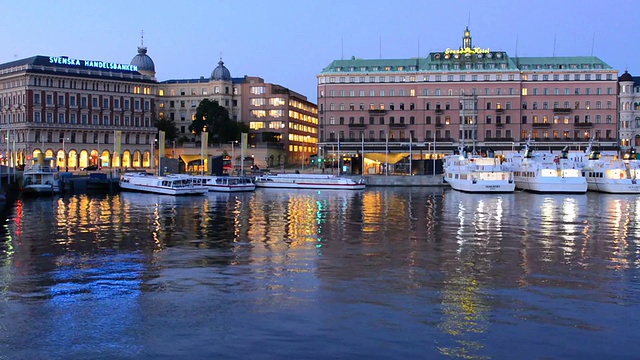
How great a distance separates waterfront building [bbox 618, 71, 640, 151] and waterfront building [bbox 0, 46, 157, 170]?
107977mm

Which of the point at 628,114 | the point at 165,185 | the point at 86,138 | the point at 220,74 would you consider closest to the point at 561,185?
the point at 165,185

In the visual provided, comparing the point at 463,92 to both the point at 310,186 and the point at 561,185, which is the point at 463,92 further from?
the point at 561,185

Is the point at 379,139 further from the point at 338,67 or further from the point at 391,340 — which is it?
the point at 391,340

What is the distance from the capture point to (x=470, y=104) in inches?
5684

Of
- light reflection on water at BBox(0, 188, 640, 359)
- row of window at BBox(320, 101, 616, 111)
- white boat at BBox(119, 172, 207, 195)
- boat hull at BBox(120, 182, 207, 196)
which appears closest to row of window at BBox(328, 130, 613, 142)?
row of window at BBox(320, 101, 616, 111)

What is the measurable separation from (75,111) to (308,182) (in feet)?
211

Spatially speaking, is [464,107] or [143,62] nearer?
[464,107]

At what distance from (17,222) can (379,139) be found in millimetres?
104837

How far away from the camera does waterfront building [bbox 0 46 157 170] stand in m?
132

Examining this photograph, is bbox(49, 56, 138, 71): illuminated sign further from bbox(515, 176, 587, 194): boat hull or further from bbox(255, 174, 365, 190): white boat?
bbox(515, 176, 587, 194): boat hull

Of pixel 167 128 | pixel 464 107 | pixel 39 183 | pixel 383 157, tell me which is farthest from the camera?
pixel 167 128

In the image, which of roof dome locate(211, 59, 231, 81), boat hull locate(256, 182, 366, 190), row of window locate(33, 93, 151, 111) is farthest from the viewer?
roof dome locate(211, 59, 231, 81)

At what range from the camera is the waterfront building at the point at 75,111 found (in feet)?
434

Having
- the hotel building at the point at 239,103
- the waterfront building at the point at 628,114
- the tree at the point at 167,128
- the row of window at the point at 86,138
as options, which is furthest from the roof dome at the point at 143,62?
the waterfront building at the point at 628,114
